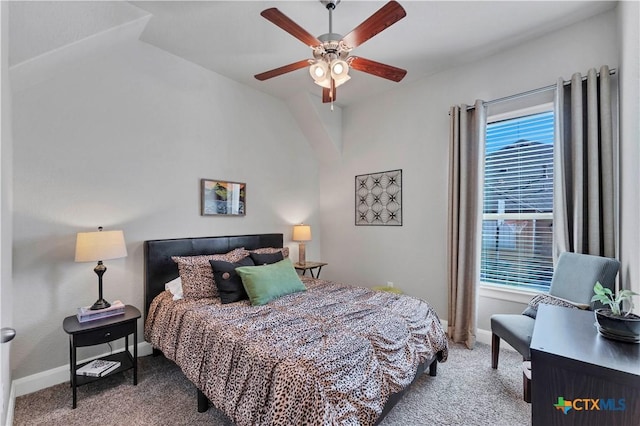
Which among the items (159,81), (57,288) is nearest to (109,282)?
(57,288)

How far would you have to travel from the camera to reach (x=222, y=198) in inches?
136

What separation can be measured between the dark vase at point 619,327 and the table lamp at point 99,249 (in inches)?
122

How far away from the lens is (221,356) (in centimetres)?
180

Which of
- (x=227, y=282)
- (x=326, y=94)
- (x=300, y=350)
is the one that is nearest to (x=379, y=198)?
(x=326, y=94)

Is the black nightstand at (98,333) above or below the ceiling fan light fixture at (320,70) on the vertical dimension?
below

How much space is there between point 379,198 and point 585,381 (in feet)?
9.99

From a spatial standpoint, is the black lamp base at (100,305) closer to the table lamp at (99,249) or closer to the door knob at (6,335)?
the table lamp at (99,249)

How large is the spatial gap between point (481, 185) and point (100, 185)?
3670 mm

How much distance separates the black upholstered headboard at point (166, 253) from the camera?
2777 millimetres

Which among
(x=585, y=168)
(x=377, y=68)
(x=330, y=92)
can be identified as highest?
(x=377, y=68)

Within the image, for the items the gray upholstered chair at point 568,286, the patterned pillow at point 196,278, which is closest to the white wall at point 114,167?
the patterned pillow at point 196,278

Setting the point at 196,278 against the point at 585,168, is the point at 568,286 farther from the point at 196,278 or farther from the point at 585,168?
the point at 196,278

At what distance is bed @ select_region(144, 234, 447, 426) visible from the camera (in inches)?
56.0

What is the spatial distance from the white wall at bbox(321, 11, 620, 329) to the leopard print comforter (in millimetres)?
1184
